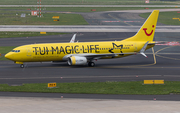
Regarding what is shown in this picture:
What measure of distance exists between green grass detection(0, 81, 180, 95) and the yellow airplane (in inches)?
441

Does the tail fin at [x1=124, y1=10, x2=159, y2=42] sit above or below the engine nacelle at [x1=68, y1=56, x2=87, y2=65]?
above

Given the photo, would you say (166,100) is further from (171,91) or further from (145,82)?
(145,82)

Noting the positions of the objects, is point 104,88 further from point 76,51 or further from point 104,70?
point 76,51

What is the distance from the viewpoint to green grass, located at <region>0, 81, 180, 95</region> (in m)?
33.3

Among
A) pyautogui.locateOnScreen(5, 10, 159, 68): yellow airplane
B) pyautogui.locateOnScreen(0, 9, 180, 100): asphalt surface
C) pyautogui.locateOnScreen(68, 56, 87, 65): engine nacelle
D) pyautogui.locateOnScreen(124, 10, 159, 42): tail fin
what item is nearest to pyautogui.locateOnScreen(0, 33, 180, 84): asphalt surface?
pyautogui.locateOnScreen(0, 9, 180, 100): asphalt surface

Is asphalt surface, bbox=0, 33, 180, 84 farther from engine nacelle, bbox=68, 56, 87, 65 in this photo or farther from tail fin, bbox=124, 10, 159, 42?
tail fin, bbox=124, 10, 159, 42

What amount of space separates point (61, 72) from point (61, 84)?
806cm

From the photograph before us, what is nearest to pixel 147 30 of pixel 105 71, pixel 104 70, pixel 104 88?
pixel 104 70

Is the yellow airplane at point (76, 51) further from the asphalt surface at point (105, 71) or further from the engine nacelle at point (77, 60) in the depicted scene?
the asphalt surface at point (105, 71)

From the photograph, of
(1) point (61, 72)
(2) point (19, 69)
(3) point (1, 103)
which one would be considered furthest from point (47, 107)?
(2) point (19, 69)

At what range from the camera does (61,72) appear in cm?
4509

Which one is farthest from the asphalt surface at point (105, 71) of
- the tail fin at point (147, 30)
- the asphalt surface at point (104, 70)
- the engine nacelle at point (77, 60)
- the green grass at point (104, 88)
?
the tail fin at point (147, 30)

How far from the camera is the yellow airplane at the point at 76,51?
48031mm

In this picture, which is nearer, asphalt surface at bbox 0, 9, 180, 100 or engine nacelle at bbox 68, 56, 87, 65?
asphalt surface at bbox 0, 9, 180, 100
